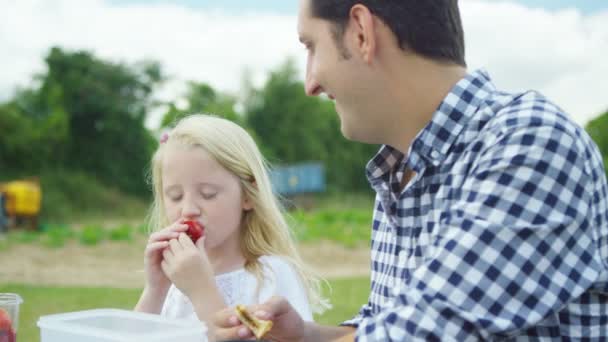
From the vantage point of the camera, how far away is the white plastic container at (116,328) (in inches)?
49.8

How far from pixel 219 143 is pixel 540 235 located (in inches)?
57.1

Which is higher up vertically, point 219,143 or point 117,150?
point 219,143

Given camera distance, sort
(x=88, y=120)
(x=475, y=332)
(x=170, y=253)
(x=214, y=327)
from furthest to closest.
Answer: (x=88, y=120) → (x=170, y=253) → (x=214, y=327) → (x=475, y=332)

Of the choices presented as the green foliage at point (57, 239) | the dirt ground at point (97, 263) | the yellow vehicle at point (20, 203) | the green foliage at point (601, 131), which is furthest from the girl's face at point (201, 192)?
the green foliage at point (601, 131)

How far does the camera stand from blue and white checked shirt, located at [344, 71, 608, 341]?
3.92 ft

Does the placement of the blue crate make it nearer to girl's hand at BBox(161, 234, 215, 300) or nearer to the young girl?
the young girl

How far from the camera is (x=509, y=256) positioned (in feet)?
3.93

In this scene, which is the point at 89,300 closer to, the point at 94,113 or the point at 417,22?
the point at 417,22

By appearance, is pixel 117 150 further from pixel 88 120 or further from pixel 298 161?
pixel 298 161

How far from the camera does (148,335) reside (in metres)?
1.28

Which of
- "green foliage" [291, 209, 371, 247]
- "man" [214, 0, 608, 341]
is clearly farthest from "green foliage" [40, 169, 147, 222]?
"man" [214, 0, 608, 341]

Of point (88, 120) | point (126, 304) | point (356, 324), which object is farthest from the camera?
point (88, 120)

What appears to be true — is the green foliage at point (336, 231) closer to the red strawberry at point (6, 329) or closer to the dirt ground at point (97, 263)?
the dirt ground at point (97, 263)

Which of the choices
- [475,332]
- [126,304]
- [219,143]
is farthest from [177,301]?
[126,304]
